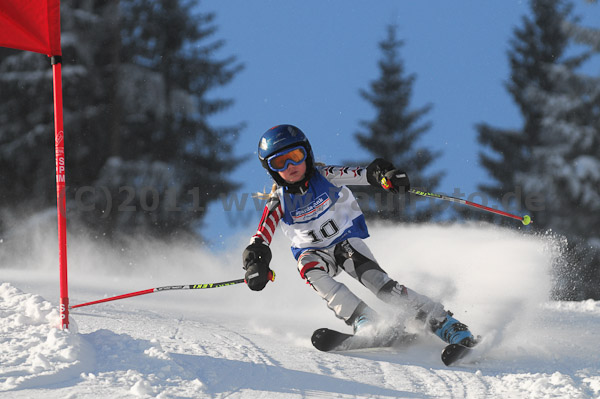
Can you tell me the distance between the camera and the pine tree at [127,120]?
50.6 feet

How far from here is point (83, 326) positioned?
462 centimetres

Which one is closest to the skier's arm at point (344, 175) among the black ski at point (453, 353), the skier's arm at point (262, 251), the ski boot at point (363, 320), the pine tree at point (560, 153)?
the skier's arm at point (262, 251)

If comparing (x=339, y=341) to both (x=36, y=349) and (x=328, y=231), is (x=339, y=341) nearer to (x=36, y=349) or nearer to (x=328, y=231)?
(x=328, y=231)

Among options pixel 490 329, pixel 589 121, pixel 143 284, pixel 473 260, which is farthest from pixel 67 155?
pixel 589 121

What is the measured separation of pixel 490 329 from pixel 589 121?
536 inches

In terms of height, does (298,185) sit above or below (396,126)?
below

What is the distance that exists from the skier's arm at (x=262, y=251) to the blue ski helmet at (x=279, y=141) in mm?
347

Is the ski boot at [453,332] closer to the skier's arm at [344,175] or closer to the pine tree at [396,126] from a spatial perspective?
the skier's arm at [344,175]

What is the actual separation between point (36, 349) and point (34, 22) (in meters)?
2.51

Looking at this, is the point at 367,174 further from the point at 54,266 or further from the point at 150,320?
the point at 54,266

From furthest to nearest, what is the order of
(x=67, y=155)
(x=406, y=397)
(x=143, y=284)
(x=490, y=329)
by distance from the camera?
1. (x=67, y=155)
2. (x=143, y=284)
3. (x=490, y=329)
4. (x=406, y=397)

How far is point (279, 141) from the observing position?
4.50 metres

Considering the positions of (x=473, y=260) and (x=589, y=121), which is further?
(x=589, y=121)

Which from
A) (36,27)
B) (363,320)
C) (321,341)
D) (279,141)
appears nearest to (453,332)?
→ (363,320)
